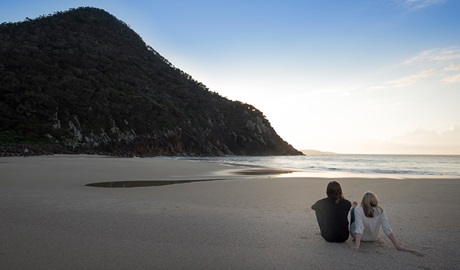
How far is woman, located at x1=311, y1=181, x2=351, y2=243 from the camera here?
6.00 meters

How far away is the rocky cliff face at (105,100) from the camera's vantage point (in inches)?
2170

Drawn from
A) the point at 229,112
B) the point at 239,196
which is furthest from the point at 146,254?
the point at 229,112

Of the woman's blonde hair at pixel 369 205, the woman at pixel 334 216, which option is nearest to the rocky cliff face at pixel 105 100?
the woman at pixel 334 216

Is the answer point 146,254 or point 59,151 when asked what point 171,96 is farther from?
point 146,254

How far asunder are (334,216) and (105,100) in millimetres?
72953

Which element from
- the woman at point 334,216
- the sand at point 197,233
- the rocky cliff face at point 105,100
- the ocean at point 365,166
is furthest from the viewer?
the rocky cliff face at point 105,100

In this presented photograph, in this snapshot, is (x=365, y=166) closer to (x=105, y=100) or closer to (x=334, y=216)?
(x=334, y=216)

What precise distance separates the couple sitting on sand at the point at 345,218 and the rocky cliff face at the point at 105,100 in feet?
125

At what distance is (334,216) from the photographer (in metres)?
6.11

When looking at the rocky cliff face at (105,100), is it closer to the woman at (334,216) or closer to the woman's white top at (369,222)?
the woman at (334,216)

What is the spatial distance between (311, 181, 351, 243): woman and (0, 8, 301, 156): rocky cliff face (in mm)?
38036

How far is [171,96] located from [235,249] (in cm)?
10213

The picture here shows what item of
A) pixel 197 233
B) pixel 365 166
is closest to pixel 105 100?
pixel 365 166

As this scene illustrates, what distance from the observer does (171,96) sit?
10444 centimetres
